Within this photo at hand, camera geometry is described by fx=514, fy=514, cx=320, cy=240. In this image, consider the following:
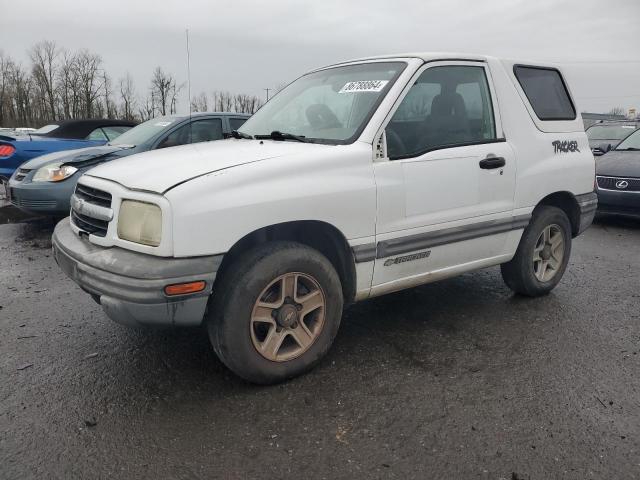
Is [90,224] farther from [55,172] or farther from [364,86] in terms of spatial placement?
[55,172]

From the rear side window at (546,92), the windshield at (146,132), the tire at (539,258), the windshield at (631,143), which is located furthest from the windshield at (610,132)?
the windshield at (146,132)

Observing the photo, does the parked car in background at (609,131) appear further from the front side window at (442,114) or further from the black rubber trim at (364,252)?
the black rubber trim at (364,252)

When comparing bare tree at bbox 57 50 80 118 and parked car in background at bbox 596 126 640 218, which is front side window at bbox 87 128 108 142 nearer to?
parked car in background at bbox 596 126 640 218

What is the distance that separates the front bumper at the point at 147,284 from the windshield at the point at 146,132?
4.35 metres

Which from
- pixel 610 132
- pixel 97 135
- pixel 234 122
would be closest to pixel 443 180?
pixel 234 122

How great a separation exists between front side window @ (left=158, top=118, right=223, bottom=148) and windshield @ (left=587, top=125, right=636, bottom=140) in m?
10.00

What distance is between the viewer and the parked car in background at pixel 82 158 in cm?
626

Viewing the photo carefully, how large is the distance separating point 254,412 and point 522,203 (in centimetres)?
258

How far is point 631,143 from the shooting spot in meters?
9.02

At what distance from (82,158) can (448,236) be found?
195 inches

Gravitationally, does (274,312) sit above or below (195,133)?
below

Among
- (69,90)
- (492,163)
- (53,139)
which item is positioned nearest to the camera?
(492,163)

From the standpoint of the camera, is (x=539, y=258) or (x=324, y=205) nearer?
(x=324, y=205)

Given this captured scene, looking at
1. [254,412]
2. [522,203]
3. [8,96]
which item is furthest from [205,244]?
[8,96]
